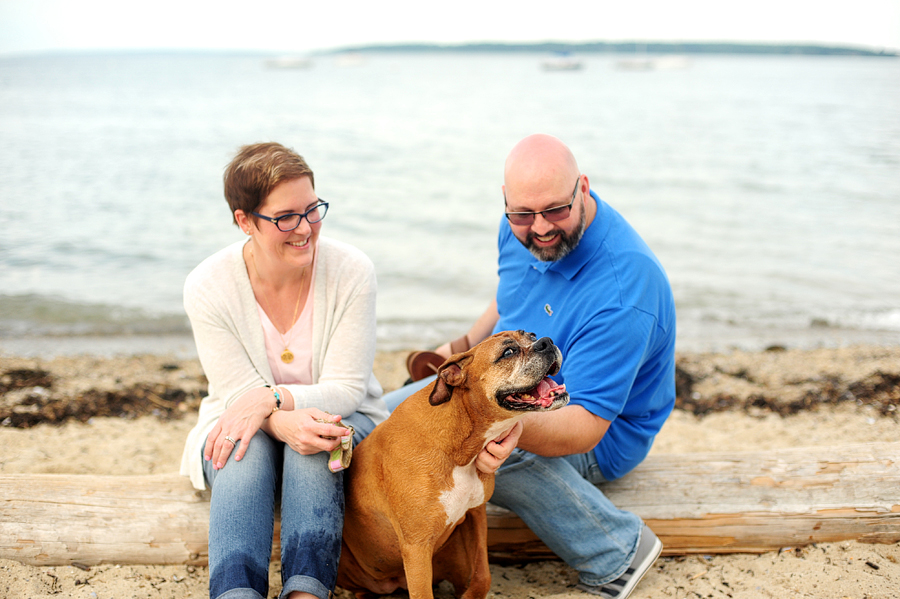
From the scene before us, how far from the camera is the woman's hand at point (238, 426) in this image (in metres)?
3.14

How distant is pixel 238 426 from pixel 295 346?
590mm

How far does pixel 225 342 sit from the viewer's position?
3.47 meters

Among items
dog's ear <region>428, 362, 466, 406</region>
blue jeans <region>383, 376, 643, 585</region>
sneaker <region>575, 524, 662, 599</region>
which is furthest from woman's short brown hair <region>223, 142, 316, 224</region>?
sneaker <region>575, 524, 662, 599</region>

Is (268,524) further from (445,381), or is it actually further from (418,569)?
(445,381)

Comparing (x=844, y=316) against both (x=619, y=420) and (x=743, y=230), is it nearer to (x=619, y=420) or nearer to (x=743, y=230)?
(x=743, y=230)

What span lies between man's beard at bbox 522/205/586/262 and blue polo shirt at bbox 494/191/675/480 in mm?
51

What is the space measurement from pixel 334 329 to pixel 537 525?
149 cm

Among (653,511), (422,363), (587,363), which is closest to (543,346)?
(587,363)

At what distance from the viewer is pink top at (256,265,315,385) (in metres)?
3.58

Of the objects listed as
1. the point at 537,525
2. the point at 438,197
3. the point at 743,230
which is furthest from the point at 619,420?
the point at 438,197

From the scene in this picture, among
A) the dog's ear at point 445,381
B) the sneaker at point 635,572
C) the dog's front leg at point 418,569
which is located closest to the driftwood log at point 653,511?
the sneaker at point 635,572

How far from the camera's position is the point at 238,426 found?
3170 millimetres

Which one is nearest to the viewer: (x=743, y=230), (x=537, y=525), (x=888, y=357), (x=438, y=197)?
(x=537, y=525)

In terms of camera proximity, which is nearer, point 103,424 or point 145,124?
point 103,424
